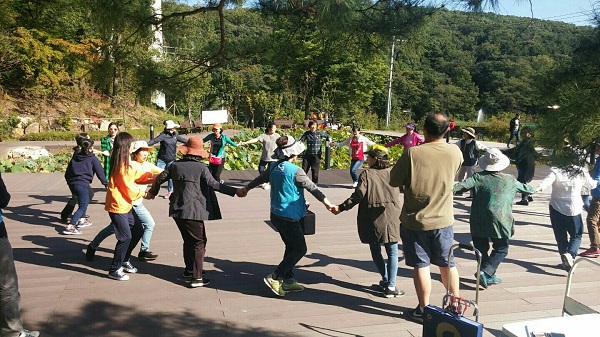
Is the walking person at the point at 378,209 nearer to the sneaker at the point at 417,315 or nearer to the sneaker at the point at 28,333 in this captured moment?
the sneaker at the point at 417,315

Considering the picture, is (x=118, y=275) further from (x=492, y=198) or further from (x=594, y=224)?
(x=594, y=224)

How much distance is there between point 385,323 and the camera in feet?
14.5

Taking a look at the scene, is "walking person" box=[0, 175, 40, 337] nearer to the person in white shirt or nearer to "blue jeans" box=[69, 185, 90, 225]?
"blue jeans" box=[69, 185, 90, 225]

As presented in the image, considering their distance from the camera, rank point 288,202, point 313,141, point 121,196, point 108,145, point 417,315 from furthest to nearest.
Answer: point 313,141
point 108,145
point 121,196
point 288,202
point 417,315

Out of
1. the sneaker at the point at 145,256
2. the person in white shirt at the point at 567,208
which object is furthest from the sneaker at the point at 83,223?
the person in white shirt at the point at 567,208

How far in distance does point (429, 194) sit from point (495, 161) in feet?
5.13

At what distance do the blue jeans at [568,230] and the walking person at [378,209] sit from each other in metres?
2.44

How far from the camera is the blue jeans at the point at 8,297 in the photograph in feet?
12.2

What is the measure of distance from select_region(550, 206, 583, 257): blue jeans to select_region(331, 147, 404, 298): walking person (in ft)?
8.01

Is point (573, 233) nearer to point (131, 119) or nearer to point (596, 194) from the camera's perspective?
point (596, 194)

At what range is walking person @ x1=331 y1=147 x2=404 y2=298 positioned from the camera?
16.1 ft

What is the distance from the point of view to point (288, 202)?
4.92 metres

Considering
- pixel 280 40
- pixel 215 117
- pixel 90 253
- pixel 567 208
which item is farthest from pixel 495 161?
pixel 215 117

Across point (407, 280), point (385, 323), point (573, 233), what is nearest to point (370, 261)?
point (407, 280)
